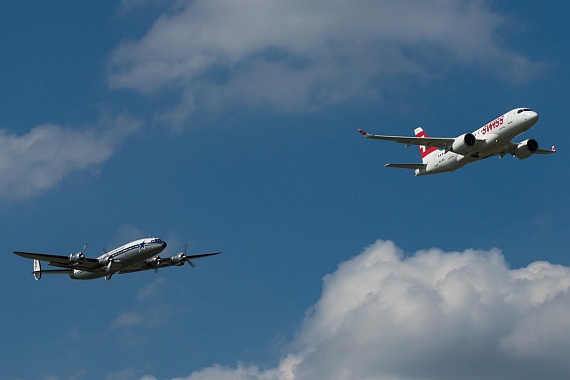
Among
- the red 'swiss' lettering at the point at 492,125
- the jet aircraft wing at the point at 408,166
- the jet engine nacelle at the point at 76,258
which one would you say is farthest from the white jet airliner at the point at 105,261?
the red 'swiss' lettering at the point at 492,125

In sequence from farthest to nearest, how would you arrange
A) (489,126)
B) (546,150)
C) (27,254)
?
1. (546,150)
2. (489,126)
3. (27,254)

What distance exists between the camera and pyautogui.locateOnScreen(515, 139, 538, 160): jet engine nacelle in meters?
132

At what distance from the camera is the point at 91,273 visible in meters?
129

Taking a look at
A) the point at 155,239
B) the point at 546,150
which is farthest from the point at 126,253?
the point at 546,150

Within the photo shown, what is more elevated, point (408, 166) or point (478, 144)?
point (408, 166)

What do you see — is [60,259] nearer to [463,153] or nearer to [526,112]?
[463,153]

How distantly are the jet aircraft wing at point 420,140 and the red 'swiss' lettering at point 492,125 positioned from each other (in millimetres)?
4006

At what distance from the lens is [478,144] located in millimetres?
125562

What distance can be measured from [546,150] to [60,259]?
65.2 meters

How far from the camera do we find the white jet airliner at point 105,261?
121562 mm

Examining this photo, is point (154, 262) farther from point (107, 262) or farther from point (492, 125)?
point (492, 125)

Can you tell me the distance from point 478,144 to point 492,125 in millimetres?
2926

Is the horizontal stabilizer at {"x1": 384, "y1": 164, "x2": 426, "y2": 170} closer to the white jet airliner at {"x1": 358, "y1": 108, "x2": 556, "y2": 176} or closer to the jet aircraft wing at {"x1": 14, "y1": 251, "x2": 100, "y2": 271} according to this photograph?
the white jet airliner at {"x1": 358, "y1": 108, "x2": 556, "y2": 176}

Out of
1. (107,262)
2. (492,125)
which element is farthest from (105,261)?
(492,125)
